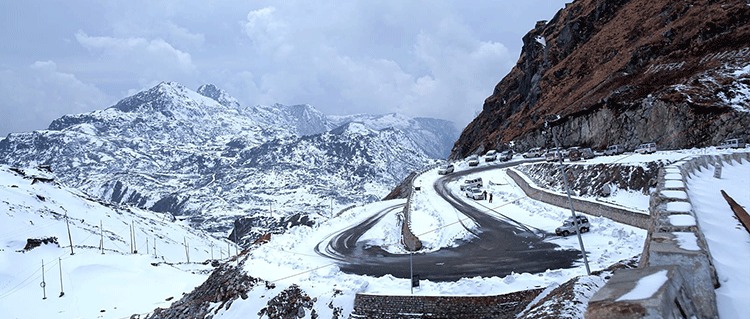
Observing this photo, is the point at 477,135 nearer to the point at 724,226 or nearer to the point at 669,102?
the point at 669,102

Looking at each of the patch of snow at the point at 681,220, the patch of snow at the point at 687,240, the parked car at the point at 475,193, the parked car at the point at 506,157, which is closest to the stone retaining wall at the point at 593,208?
the parked car at the point at 475,193

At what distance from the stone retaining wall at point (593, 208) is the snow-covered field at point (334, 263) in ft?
1.74

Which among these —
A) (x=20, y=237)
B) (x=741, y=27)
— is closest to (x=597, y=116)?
(x=741, y=27)

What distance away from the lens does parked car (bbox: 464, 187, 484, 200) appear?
147ft

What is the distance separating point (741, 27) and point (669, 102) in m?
16.2

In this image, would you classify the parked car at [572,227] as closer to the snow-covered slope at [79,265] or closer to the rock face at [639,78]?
the rock face at [639,78]

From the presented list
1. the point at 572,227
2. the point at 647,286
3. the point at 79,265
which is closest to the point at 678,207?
the point at 647,286

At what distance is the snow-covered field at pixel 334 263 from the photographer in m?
11.8

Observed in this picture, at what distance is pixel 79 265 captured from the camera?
A: 258 feet

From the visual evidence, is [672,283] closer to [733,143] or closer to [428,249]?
[428,249]

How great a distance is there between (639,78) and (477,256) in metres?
45.8

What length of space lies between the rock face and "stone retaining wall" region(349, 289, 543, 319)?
2530 cm

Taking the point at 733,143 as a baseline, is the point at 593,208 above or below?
below

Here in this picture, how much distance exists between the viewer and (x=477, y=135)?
112250 mm
